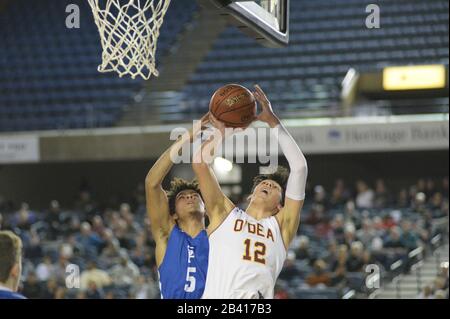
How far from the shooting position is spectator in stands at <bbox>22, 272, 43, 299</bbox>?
12.0 meters

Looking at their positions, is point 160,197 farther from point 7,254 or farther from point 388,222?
point 388,222

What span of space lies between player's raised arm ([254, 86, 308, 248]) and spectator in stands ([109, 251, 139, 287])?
716 cm

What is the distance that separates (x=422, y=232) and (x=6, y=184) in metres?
7.11

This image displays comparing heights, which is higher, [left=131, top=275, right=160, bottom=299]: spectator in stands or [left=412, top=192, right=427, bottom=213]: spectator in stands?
[left=412, top=192, right=427, bottom=213]: spectator in stands

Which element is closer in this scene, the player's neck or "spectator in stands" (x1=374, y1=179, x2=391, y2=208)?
the player's neck

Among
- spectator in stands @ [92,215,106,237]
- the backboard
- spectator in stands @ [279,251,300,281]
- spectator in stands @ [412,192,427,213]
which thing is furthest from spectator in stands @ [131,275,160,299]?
the backboard

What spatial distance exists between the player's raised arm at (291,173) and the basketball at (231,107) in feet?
0.27

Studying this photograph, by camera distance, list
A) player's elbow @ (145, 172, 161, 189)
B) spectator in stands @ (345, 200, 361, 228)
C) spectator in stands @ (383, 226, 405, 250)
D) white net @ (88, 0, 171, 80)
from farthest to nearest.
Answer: spectator in stands @ (345, 200, 361, 228)
spectator in stands @ (383, 226, 405, 250)
white net @ (88, 0, 171, 80)
player's elbow @ (145, 172, 161, 189)

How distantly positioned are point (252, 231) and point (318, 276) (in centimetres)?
687

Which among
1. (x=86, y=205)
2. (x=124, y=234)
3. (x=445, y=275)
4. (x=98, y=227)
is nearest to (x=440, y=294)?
(x=445, y=275)

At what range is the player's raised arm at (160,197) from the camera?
4855mm

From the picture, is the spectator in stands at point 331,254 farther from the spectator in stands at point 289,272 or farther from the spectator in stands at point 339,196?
the spectator in stands at point 339,196

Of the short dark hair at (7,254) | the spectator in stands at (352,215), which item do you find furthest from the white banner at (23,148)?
the short dark hair at (7,254)

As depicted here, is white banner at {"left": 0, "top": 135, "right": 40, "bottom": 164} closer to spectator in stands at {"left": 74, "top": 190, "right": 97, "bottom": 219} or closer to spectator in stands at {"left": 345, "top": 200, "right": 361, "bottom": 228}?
spectator in stands at {"left": 74, "top": 190, "right": 97, "bottom": 219}
